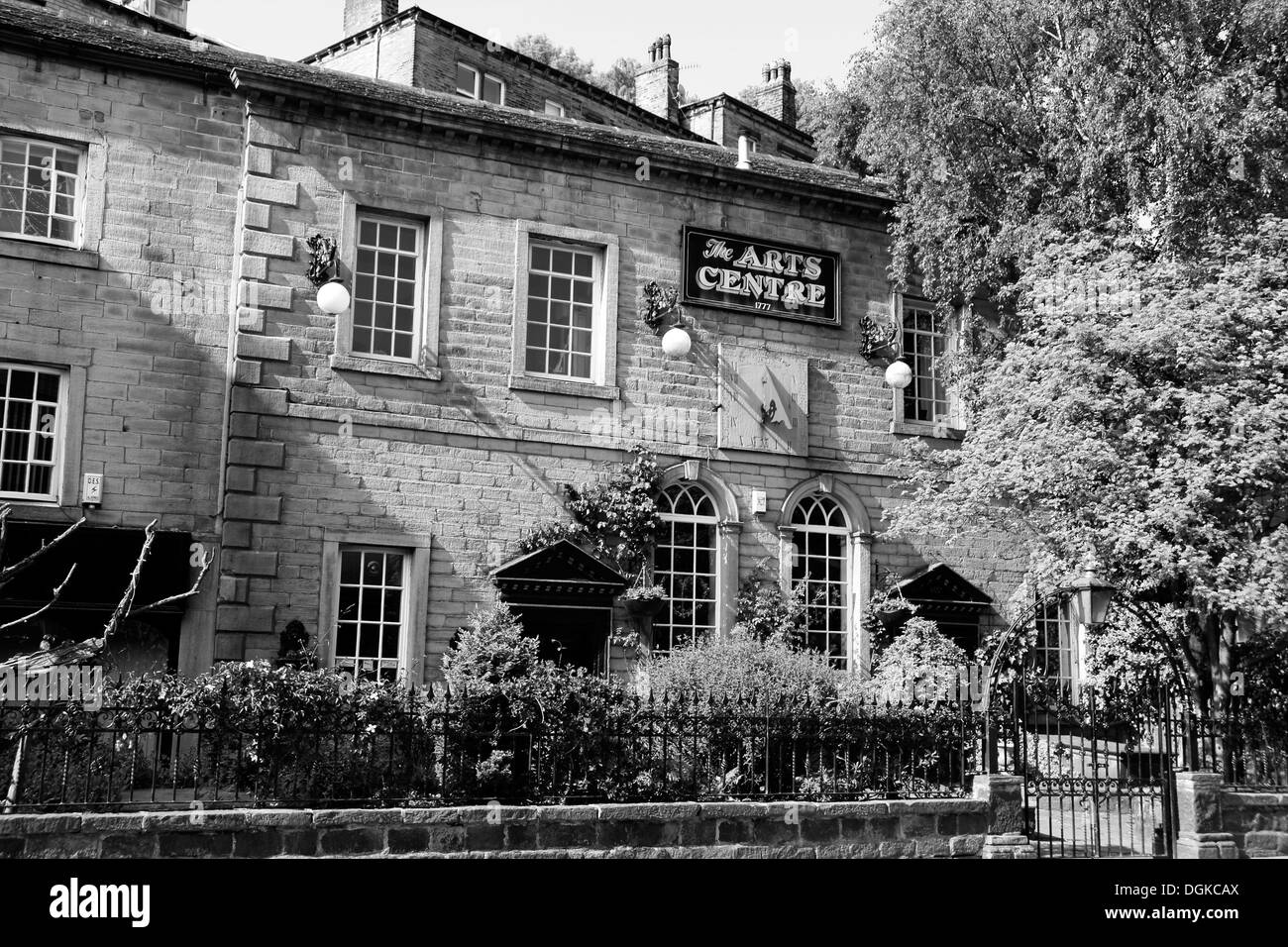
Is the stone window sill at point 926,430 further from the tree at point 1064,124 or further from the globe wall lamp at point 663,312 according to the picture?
the globe wall lamp at point 663,312

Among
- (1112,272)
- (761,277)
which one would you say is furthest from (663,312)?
(1112,272)

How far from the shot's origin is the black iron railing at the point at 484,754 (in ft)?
34.0

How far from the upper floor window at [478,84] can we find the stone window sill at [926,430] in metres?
16.7

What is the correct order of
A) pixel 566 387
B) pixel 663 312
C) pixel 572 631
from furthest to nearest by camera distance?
pixel 663 312, pixel 566 387, pixel 572 631

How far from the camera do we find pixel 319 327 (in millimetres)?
16641

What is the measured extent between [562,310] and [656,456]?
2.31m

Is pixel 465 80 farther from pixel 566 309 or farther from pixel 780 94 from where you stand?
pixel 566 309

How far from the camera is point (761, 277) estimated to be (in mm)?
19188

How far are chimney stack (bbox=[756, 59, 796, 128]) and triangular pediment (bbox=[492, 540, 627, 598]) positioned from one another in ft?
82.6

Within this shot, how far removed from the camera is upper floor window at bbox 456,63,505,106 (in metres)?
32.9

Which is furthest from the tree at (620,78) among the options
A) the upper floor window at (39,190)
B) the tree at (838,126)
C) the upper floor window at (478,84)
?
the upper floor window at (39,190)

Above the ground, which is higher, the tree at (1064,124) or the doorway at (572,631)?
the tree at (1064,124)

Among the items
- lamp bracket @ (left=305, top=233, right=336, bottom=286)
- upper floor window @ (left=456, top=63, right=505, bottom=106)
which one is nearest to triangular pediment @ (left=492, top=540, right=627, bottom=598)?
lamp bracket @ (left=305, top=233, right=336, bottom=286)

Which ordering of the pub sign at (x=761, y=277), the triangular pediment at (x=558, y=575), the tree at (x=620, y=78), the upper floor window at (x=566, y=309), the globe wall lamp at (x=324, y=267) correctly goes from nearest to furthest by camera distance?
the globe wall lamp at (x=324, y=267) → the triangular pediment at (x=558, y=575) → the upper floor window at (x=566, y=309) → the pub sign at (x=761, y=277) → the tree at (x=620, y=78)
